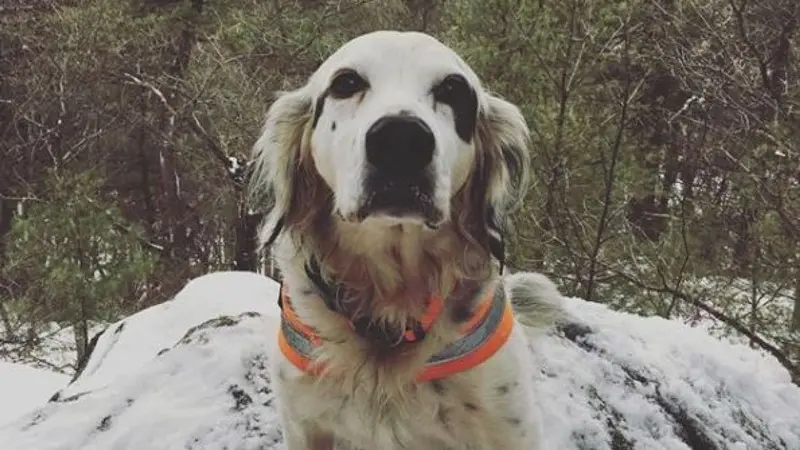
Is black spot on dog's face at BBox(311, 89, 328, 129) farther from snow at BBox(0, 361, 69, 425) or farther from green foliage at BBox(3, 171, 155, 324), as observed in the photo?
green foliage at BBox(3, 171, 155, 324)

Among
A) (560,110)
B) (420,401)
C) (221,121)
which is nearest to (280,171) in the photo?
(420,401)

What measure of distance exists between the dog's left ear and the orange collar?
17 centimetres

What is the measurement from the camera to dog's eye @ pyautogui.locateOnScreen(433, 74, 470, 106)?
2.05 metres

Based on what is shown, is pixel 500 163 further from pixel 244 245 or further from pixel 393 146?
pixel 244 245

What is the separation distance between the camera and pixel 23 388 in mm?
8180

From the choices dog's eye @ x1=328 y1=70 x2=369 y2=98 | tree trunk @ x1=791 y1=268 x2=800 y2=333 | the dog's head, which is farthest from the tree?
dog's eye @ x1=328 y1=70 x2=369 y2=98

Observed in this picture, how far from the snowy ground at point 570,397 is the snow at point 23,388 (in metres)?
4.34

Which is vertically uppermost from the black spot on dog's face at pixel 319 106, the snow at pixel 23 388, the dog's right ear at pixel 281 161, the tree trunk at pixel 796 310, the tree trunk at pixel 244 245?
the black spot on dog's face at pixel 319 106

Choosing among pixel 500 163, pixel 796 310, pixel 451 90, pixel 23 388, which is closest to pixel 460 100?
pixel 451 90

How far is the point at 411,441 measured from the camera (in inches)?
82.5

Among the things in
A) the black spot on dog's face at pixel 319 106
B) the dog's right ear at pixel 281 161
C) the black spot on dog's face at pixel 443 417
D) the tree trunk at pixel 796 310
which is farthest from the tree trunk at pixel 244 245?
the black spot on dog's face at pixel 443 417

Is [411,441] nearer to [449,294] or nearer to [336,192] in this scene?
[449,294]

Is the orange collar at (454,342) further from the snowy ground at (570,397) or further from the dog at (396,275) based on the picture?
the snowy ground at (570,397)

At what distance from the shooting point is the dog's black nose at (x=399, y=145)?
5.77 feet
